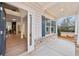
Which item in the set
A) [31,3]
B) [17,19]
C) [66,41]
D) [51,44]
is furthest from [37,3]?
[66,41]

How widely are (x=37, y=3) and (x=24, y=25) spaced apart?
658 mm

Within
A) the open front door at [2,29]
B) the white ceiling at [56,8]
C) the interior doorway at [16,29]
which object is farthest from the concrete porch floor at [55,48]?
the white ceiling at [56,8]

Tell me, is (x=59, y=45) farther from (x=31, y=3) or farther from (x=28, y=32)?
(x=31, y=3)

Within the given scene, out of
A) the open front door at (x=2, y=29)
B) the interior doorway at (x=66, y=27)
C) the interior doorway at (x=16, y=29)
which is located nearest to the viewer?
the open front door at (x=2, y=29)

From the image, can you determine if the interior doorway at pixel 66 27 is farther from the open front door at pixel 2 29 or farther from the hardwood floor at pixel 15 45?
the open front door at pixel 2 29

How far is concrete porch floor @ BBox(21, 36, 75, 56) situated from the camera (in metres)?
3.37

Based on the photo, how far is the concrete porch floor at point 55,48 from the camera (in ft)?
11.1

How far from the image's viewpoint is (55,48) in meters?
3.74

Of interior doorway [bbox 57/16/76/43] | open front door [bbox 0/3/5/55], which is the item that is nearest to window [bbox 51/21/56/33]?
interior doorway [bbox 57/16/76/43]

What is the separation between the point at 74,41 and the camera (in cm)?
396

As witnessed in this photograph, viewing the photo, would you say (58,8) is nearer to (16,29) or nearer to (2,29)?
(16,29)

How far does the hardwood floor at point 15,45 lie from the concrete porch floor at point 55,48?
0.25 metres

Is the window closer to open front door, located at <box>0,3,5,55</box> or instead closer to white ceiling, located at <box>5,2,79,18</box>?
white ceiling, located at <box>5,2,79,18</box>

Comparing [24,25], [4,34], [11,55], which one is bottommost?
[11,55]
